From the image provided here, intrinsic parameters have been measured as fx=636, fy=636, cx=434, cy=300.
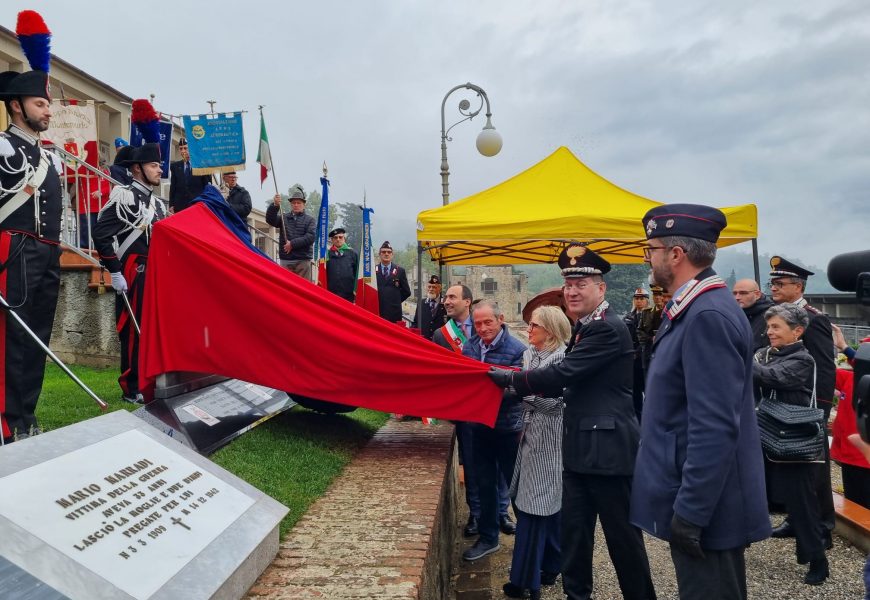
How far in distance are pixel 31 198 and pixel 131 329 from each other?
1704 mm

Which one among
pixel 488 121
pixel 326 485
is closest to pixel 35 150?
pixel 326 485

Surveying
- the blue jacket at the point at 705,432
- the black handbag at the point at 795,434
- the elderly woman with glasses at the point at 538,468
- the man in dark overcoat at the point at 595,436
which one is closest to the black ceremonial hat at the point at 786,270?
the black handbag at the point at 795,434

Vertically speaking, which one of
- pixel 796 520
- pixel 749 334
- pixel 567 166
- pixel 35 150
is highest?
pixel 567 166

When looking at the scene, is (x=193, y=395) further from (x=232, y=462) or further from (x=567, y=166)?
(x=567, y=166)

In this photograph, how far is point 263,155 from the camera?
25.2 ft

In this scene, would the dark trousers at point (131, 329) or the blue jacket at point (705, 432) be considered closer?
the blue jacket at point (705, 432)

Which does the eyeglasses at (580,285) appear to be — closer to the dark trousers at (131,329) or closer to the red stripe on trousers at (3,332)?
the red stripe on trousers at (3,332)

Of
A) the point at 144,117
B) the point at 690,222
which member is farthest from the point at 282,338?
the point at 144,117

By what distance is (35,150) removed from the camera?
3.86 meters

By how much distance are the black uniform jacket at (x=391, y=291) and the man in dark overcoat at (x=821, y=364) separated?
211 inches

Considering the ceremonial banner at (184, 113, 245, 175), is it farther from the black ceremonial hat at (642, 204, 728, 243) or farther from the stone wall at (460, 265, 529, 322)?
the stone wall at (460, 265, 529, 322)

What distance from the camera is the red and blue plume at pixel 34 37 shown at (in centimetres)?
405

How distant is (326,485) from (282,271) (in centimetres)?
156

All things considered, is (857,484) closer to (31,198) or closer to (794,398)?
(794,398)
